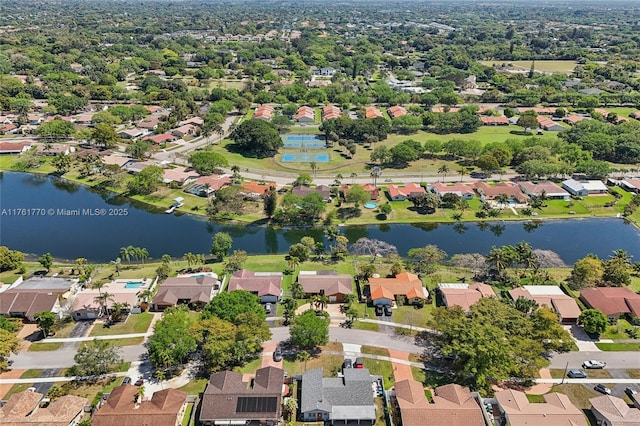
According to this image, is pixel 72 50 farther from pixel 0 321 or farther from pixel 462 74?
pixel 0 321

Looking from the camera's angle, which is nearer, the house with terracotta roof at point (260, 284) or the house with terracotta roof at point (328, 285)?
the house with terracotta roof at point (260, 284)

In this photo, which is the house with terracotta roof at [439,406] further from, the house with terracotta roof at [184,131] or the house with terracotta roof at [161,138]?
the house with terracotta roof at [184,131]

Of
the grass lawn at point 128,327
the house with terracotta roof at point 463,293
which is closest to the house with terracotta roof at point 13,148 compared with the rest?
the grass lawn at point 128,327

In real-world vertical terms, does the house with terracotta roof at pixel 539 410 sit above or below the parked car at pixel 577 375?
above

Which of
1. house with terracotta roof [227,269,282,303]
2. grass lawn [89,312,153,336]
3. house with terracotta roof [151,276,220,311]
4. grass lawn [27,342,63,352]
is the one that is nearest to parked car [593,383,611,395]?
house with terracotta roof [227,269,282,303]

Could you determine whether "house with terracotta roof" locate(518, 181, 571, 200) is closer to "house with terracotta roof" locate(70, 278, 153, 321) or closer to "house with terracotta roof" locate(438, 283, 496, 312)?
"house with terracotta roof" locate(438, 283, 496, 312)

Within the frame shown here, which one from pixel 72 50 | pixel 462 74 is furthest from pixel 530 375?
pixel 72 50

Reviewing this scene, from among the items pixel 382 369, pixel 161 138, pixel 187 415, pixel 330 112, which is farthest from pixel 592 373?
pixel 330 112
